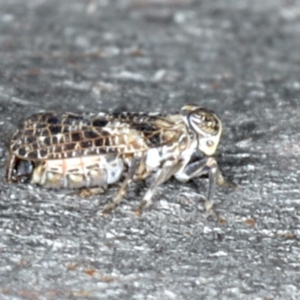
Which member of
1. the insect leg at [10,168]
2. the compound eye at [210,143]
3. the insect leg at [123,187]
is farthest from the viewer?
the compound eye at [210,143]

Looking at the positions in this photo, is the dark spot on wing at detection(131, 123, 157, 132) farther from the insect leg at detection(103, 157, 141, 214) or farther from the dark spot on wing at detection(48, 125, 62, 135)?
the dark spot on wing at detection(48, 125, 62, 135)

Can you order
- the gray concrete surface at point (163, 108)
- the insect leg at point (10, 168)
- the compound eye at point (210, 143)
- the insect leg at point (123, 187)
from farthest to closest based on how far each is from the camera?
the compound eye at point (210, 143)
the insect leg at point (10, 168)
the insect leg at point (123, 187)
the gray concrete surface at point (163, 108)

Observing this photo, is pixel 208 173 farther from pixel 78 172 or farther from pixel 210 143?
pixel 78 172

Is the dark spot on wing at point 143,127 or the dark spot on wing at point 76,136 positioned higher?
the dark spot on wing at point 143,127

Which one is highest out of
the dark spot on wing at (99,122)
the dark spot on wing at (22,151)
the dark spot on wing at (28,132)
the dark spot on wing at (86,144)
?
the dark spot on wing at (99,122)

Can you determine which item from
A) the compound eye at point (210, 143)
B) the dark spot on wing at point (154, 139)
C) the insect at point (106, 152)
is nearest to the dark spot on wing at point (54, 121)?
the insect at point (106, 152)

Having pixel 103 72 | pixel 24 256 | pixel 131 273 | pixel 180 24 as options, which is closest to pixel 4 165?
pixel 24 256

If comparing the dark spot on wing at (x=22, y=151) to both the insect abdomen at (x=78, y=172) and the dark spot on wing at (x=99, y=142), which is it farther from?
the dark spot on wing at (x=99, y=142)

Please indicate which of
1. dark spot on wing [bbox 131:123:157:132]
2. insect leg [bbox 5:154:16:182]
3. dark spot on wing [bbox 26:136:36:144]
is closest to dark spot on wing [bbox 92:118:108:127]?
dark spot on wing [bbox 131:123:157:132]
